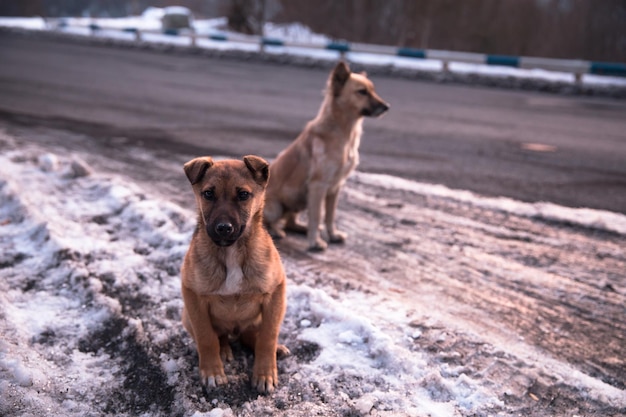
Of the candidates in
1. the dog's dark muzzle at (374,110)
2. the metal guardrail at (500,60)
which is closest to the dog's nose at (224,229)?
the dog's dark muzzle at (374,110)

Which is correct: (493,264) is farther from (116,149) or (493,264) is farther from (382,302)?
(116,149)

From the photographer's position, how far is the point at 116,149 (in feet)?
28.8

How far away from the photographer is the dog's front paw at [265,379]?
11.1ft

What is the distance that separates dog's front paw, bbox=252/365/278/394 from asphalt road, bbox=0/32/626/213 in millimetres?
4901

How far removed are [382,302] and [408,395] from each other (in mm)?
1202

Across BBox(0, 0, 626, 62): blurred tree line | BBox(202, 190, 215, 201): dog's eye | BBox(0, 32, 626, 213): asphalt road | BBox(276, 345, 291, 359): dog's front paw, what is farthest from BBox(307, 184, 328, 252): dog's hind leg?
BBox(0, 0, 626, 62): blurred tree line

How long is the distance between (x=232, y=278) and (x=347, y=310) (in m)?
1.24

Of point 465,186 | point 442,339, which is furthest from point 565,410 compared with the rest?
point 465,186

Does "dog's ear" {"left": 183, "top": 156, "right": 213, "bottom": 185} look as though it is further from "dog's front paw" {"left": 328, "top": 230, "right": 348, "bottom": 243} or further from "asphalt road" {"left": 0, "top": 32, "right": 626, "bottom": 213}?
"asphalt road" {"left": 0, "top": 32, "right": 626, "bottom": 213}

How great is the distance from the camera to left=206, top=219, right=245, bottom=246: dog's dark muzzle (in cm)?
313

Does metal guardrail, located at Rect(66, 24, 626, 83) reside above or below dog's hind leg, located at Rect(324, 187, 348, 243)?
above

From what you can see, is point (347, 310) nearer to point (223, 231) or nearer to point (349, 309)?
point (349, 309)

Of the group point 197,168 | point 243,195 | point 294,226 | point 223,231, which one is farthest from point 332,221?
point 223,231

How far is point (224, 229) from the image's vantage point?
10.3 feet
